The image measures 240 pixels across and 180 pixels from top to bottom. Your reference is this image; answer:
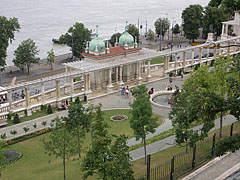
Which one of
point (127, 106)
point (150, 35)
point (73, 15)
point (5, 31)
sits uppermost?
point (73, 15)

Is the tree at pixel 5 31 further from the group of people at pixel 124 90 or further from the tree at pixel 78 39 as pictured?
the group of people at pixel 124 90

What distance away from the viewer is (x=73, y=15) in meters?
139

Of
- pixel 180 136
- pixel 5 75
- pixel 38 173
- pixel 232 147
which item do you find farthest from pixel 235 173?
pixel 5 75

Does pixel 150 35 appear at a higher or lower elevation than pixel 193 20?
lower

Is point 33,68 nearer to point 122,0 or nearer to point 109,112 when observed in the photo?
point 109,112

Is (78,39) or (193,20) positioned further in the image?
(193,20)

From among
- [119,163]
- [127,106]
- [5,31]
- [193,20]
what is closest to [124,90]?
[127,106]

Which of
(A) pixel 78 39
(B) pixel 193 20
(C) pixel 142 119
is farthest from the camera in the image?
(B) pixel 193 20

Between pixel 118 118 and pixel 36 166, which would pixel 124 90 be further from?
pixel 36 166

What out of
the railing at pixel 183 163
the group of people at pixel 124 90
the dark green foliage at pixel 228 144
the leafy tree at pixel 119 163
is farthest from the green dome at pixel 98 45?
the dark green foliage at pixel 228 144

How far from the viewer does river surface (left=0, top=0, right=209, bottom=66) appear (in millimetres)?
106875

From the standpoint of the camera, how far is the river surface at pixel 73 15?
107 meters

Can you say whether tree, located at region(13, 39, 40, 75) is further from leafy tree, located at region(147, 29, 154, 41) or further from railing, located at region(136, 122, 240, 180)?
railing, located at region(136, 122, 240, 180)

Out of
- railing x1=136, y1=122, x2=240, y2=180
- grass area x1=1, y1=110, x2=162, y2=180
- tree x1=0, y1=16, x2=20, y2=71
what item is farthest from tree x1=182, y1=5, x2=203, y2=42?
railing x1=136, y1=122, x2=240, y2=180
